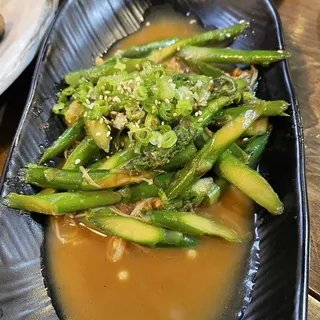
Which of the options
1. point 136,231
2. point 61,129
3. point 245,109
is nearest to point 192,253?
point 136,231

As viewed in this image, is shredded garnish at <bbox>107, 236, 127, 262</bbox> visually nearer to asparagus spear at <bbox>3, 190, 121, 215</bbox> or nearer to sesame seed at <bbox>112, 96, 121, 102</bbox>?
asparagus spear at <bbox>3, 190, 121, 215</bbox>

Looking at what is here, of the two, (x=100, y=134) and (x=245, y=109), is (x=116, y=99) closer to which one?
(x=100, y=134)

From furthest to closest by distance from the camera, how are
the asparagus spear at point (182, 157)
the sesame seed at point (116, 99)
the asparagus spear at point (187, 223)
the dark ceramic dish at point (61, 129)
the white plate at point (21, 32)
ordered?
the white plate at point (21, 32), the sesame seed at point (116, 99), the asparagus spear at point (182, 157), the asparagus spear at point (187, 223), the dark ceramic dish at point (61, 129)

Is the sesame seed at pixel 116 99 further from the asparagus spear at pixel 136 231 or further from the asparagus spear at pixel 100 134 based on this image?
the asparagus spear at pixel 136 231

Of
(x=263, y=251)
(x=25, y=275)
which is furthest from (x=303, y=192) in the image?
(x=25, y=275)

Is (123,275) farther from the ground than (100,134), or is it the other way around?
(100,134)

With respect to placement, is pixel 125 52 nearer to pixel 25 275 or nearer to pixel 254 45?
pixel 254 45

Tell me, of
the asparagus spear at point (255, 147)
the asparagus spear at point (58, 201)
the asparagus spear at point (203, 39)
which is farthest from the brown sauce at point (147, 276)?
the asparagus spear at point (203, 39)
